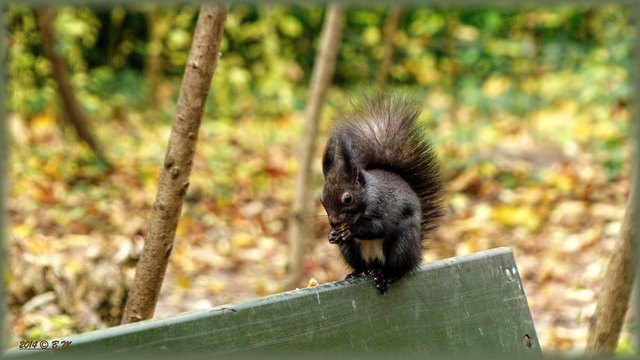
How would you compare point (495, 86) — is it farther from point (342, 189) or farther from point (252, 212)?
point (342, 189)

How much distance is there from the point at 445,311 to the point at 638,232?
99cm

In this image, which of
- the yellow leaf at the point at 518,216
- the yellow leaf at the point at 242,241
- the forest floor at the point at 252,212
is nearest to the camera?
the forest floor at the point at 252,212

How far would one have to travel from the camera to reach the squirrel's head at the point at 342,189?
257 cm

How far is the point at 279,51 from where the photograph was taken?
10.0 meters

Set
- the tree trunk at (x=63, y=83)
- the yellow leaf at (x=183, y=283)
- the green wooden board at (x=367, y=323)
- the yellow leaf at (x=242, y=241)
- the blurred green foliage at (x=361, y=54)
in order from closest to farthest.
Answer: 1. the green wooden board at (x=367, y=323)
2. the yellow leaf at (x=183, y=283)
3. the yellow leaf at (x=242, y=241)
4. the tree trunk at (x=63, y=83)
5. the blurred green foliage at (x=361, y=54)

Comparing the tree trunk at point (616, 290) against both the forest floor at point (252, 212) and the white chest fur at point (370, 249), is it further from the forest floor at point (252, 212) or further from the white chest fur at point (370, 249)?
the forest floor at point (252, 212)

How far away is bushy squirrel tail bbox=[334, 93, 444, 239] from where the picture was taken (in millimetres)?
2850

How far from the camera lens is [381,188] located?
2.68 meters

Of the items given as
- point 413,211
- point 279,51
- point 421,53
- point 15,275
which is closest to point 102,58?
point 279,51

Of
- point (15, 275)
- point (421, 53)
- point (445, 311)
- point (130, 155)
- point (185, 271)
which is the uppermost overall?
point (421, 53)

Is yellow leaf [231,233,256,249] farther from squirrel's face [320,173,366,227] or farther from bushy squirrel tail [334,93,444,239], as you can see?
squirrel's face [320,173,366,227]

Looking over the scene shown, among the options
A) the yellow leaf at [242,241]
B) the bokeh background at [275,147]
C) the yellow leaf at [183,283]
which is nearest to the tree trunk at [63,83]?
the bokeh background at [275,147]

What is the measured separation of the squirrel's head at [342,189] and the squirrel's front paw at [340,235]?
2cm

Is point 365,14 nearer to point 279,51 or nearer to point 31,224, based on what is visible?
point 279,51
